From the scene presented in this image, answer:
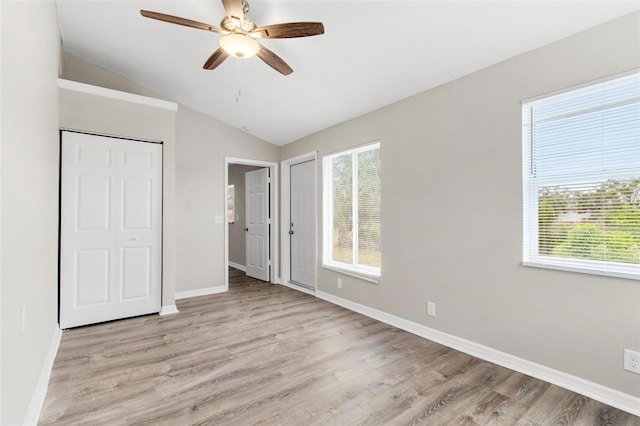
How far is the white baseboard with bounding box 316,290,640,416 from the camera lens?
2016 millimetres

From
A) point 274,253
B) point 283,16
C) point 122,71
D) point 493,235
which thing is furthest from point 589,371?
point 122,71

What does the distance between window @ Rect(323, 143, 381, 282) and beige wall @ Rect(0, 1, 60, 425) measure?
3089mm

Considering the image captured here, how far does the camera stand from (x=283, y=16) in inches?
102

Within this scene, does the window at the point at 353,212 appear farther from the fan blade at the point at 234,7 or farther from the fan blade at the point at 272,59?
the fan blade at the point at 234,7

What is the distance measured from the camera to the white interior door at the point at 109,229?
11.1ft

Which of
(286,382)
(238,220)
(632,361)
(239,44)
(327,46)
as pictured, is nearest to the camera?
(632,361)

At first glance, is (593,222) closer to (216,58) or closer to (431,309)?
(431,309)

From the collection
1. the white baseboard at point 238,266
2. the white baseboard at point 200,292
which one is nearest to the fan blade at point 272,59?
the white baseboard at point 200,292

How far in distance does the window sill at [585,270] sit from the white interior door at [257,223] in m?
4.23

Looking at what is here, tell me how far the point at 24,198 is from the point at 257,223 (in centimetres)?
425

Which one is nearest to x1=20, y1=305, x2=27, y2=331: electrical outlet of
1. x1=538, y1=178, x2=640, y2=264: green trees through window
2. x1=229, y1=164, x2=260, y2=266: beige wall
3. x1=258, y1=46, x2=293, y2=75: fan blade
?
x1=258, y1=46, x2=293, y2=75: fan blade

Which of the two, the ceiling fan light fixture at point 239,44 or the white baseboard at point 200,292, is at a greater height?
the ceiling fan light fixture at point 239,44

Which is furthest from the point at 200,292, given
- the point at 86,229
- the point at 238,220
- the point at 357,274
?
the point at 357,274

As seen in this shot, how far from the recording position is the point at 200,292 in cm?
485
